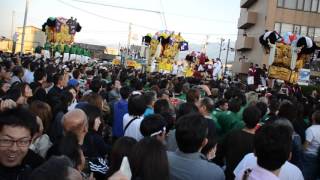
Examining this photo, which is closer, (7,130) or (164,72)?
(7,130)

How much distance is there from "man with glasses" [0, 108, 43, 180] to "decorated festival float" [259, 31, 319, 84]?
509 inches

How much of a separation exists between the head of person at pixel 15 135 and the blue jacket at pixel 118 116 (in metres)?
4.20

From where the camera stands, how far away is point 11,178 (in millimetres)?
3107

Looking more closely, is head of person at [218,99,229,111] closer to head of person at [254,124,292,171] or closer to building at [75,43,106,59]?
head of person at [254,124,292,171]

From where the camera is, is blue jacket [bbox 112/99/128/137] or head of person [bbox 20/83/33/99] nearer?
head of person [bbox 20/83/33/99]

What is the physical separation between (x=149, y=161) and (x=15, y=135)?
3.16 feet

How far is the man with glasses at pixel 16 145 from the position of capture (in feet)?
10.2

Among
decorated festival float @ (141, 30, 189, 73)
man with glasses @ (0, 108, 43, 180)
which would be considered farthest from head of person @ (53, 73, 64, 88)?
decorated festival float @ (141, 30, 189, 73)

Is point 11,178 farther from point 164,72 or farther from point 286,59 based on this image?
point 164,72

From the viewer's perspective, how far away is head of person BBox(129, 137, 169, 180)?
3254mm

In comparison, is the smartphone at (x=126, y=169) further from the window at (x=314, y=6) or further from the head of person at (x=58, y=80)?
the window at (x=314, y=6)

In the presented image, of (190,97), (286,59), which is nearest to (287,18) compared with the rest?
(286,59)

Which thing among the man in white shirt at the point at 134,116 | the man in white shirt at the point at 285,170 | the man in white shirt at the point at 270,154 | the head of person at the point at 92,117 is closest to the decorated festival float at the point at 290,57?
the man in white shirt at the point at 134,116

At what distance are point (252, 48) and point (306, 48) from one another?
1544 inches
